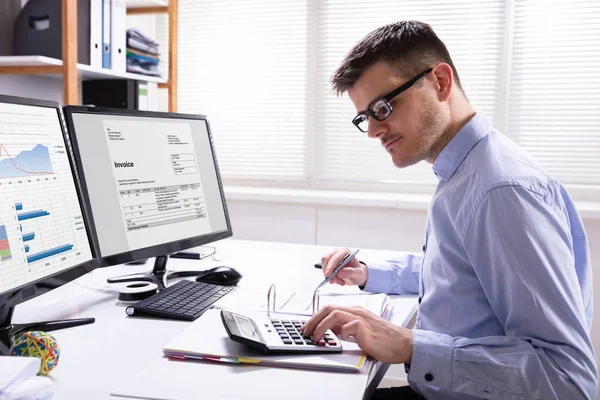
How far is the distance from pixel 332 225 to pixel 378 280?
1481 mm

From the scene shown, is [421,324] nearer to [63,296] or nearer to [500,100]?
[63,296]

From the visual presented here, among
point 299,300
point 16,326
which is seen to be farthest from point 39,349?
point 299,300

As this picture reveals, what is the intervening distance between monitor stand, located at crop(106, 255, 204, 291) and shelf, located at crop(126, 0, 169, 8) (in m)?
1.79

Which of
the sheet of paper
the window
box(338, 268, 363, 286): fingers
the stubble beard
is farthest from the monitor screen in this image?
the window

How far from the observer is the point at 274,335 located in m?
1.00

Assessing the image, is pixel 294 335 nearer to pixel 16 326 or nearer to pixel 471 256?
pixel 471 256

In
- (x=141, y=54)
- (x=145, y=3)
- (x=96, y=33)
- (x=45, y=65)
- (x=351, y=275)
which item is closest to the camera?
(x=351, y=275)

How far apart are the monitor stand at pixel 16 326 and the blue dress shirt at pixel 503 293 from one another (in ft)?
2.13

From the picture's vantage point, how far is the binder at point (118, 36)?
97.3 inches

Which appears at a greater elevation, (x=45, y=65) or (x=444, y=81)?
(x=45, y=65)

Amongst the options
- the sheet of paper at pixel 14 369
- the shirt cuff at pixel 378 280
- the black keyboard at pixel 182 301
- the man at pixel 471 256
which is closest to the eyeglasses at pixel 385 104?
the man at pixel 471 256

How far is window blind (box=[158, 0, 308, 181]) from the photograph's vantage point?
10.4 feet

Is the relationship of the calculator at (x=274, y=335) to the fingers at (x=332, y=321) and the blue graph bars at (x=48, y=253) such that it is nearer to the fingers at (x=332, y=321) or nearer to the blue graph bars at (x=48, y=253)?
the fingers at (x=332, y=321)

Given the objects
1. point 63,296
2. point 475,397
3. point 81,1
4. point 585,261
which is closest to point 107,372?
point 63,296
